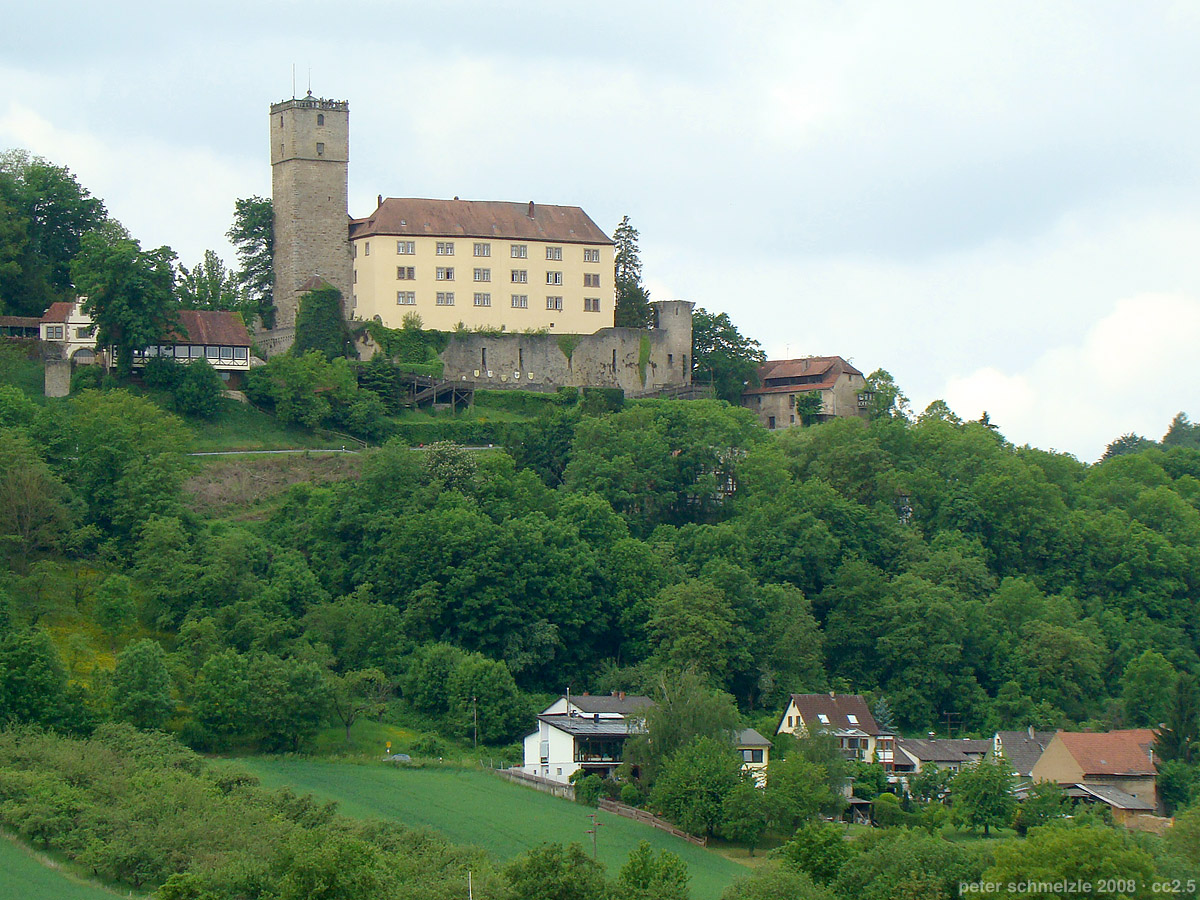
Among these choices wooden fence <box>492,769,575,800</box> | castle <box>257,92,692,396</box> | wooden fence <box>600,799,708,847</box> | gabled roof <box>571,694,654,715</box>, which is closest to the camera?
wooden fence <box>600,799,708,847</box>

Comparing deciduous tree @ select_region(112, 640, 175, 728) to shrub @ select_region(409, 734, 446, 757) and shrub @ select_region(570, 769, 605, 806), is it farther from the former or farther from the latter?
shrub @ select_region(570, 769, 605, 806)

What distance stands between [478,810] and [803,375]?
151ft

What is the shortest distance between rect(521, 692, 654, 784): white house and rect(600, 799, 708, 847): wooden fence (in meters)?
2.56

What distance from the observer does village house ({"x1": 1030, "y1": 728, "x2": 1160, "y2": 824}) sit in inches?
2440

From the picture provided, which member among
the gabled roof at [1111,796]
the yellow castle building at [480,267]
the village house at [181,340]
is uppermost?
the yellow castle building at [480,267]

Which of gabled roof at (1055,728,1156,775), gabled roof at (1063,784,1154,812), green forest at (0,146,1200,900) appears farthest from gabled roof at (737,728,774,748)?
gabled roof at (1055,728,1156,775)

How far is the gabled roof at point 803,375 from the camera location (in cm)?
9319

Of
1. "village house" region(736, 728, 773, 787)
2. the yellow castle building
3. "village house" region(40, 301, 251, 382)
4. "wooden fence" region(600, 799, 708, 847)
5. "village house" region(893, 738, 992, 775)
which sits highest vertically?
the yellow castle building

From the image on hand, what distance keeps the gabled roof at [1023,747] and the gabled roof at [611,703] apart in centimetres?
1260

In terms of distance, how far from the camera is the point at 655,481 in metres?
78.2

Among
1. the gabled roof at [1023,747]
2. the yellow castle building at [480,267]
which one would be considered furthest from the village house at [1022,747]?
the yellow castle building at [480,267]

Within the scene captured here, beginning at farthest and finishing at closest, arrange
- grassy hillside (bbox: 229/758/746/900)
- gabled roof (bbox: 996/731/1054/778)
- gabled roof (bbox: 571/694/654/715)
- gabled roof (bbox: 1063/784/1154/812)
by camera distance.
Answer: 1. gabled roof (bbox: 996/731/1054/778)
2. gabled roof (bbox: 571/694/654/715)
3. gabled roof (bbox: 1063/784/1154/812)
4. grassy hillside (bbox: 229/758/746/900)

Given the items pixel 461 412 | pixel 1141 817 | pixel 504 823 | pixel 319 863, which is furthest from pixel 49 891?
pixel 461 412

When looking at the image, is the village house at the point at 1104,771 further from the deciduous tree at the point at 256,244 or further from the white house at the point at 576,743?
Result: the deciduous tree at the point at 256,244
